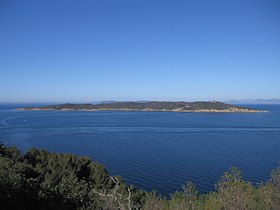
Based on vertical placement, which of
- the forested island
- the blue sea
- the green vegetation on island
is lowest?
the blue sea

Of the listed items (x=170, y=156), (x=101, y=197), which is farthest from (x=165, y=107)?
(x=101, y=197)

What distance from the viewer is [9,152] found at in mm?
19859

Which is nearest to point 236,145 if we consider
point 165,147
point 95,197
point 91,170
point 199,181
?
point 165,147

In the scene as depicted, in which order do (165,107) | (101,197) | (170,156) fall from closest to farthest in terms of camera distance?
(101,197), (170,156), (165,107)

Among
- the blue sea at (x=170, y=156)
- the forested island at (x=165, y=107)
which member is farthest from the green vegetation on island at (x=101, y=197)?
the forested island at (x=165, y=107)

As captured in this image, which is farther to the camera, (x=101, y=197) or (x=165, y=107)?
(x=165, y=107)

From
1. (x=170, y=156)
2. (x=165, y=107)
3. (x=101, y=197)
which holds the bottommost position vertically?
(x=170, y=156)

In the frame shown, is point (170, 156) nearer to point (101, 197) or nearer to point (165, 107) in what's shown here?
point (101, 197)

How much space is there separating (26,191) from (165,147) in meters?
29.4

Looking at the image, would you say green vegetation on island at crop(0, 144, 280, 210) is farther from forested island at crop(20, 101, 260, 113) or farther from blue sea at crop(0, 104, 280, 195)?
forested island at crop(20, 101, 260, 113)

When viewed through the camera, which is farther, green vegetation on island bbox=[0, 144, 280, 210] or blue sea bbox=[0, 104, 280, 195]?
blue sea bbox=[0, 104, 280, 195]

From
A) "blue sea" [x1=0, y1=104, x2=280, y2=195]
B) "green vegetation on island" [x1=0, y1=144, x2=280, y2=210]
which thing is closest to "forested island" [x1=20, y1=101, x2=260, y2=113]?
"blue sea" [x1=0, y1=104, x2=280, y2=195]

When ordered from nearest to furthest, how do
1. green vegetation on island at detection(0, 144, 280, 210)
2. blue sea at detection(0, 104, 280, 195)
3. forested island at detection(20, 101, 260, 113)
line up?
green vegetation on island at detection(0, 144, 280, 210), blue sea at detection(0, 104, 280, 195), forested island at detection(20, 101, 260, 113)

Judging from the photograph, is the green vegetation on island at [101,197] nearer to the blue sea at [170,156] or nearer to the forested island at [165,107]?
the blue sea at [170,156]
